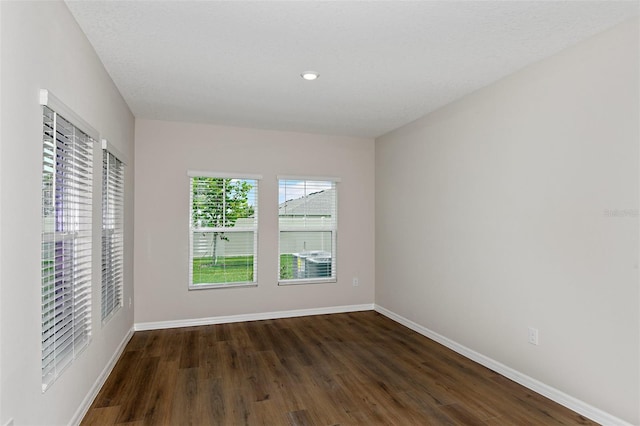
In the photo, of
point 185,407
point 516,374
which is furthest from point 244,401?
point 516,374

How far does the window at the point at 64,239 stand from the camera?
1.94 metres

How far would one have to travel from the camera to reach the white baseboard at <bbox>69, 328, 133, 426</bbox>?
2.39m

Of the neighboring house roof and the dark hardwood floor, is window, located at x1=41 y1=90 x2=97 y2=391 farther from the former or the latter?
the neighboring house roof

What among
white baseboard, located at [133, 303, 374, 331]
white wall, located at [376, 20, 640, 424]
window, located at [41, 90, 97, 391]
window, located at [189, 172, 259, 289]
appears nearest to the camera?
window, located at [41, 90, 97, 391]

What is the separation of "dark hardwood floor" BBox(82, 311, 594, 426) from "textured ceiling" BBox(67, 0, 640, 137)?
2.56m

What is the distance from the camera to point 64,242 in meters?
2.20

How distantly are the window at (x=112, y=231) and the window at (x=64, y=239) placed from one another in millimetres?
523

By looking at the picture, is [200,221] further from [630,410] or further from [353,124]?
[630,410]

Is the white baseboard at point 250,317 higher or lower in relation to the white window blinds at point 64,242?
lower

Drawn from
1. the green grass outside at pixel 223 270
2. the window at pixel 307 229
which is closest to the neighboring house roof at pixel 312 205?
the window at pixel 307 229

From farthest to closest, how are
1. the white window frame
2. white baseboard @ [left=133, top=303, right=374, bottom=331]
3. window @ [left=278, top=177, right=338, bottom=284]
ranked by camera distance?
window @ [left=278, top=177, right=338, bottom=284], white baseboard @ [left=133, top=303, right=374, bottom=331], the white window frame

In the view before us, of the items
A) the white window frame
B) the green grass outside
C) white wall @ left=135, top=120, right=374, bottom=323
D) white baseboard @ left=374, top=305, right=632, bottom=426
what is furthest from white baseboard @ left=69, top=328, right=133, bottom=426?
white baseboard @ left=374, top=305, right=632, bottom=426

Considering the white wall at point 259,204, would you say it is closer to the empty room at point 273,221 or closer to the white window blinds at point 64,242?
the empty room at point 273,221

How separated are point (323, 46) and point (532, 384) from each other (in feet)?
9.93
